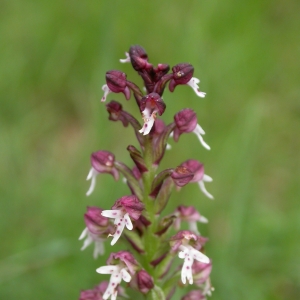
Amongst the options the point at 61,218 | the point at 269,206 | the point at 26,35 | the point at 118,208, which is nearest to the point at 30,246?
the point at 61,218

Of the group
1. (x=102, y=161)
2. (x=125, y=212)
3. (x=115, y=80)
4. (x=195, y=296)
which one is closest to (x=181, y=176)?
(x=125, y=212)

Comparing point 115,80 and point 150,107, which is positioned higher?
point 115,80

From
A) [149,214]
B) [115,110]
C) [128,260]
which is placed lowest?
[128,260]

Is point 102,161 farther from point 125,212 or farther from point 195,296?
point 195,296

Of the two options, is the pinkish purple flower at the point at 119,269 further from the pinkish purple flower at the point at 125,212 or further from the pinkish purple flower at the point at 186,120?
the pinkish purple flower at the point at 186,120

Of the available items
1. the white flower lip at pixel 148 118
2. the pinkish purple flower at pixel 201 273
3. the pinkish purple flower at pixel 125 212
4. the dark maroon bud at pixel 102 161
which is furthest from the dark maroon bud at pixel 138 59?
the pinkish purple flower at pixel 201 273

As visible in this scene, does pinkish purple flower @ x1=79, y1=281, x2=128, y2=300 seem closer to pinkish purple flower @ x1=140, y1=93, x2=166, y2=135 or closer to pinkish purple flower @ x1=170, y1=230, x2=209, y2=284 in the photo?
pinkish purple flower @ x1=170, y1=230, x2=209, y2=284
